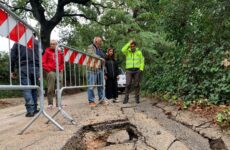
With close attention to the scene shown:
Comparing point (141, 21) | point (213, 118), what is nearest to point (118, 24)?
point (141, 21)

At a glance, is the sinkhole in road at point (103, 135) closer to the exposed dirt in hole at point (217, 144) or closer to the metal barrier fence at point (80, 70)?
the exposed dirt in hole at point (217, 144)

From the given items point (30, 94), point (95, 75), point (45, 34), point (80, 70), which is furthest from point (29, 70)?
point (45, 34)

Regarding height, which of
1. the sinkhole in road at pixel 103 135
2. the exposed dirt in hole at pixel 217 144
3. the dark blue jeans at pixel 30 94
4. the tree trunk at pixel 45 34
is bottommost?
the exposed dirt in hole at pixel 217 144

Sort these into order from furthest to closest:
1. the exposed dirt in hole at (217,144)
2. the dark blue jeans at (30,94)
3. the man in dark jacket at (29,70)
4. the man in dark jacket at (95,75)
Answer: the man in dark jacket at (95,75)
the dark blue jeans at (30,94)
the man in dark jacket at (29,70)
the exposed dirt in hole at (217,144)

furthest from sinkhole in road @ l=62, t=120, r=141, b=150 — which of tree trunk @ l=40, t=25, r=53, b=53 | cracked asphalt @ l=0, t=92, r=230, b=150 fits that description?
tree trunk @ l=40, t=25, r=53, b=53

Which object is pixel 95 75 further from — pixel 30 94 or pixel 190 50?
pixel 190 50

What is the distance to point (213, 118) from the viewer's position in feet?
20.8

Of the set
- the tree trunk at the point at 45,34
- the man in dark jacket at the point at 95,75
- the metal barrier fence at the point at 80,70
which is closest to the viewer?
the metal barrier fence at the point at 80,70

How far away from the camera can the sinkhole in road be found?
15.6 feet

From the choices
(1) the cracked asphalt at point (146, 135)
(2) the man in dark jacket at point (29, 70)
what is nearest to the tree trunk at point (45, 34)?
(2) the man in dark jacket at point (29, 70)

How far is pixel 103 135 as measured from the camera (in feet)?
17.5

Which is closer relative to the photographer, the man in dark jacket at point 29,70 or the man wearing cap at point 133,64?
the man in dark jacket at point 29,70

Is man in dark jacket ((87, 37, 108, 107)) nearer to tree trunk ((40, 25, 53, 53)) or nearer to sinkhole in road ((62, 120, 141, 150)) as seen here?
sinkhole in road ((62, 120, 141, 150))

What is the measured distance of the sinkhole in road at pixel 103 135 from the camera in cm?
475
